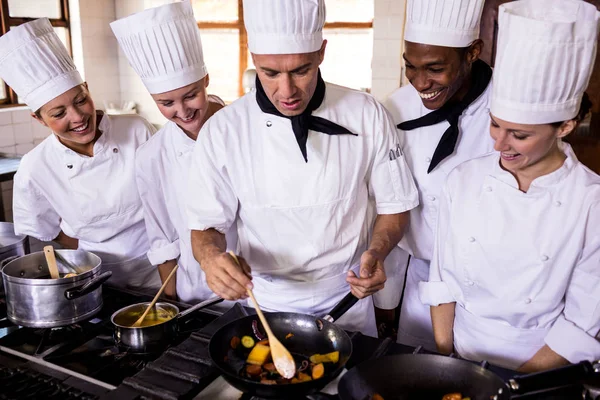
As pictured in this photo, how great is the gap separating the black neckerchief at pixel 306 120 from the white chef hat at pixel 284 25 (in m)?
0.16

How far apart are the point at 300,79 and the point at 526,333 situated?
99 centimetres

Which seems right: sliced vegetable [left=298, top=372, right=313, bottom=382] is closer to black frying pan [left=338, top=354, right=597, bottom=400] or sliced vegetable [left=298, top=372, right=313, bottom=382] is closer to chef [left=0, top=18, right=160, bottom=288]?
black frying pan [left=338, top=354, right=597, bottom=400]

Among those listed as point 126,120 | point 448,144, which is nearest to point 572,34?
point 448,144

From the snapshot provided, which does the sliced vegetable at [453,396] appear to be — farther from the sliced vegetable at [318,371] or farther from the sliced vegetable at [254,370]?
the sliced vegetable at [254,370]

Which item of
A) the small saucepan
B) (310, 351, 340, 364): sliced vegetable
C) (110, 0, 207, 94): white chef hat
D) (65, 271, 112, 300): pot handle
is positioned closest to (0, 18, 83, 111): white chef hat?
(110, 0, 207, 94): white chef hat

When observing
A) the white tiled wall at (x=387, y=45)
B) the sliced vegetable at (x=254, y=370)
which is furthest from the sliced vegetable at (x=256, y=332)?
the white tiled wall at (x=387, y=45)

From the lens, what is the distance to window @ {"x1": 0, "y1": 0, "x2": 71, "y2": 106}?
4.67 meters

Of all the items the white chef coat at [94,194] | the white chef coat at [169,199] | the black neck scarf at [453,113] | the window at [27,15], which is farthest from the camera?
the window at [27,15]

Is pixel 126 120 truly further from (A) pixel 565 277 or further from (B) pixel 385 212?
(A) pixel 565 277

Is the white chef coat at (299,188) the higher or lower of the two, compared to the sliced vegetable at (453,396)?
higher

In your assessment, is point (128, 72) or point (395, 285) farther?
point (128, 72)

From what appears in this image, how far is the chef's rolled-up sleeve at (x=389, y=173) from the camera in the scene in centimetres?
183

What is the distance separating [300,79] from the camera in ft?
5.44

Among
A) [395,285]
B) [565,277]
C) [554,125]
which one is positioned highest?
[554,125]
